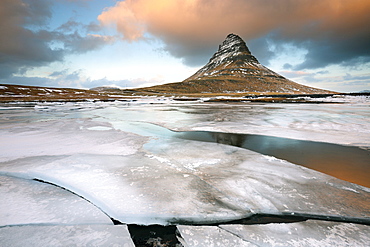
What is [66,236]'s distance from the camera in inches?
94.7

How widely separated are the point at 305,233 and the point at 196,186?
1.87m

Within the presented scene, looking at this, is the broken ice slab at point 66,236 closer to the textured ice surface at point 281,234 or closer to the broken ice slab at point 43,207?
the broken ice slab at point 43,207

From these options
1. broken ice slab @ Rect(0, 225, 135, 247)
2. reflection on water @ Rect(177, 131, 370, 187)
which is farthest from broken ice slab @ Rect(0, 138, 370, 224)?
reflection on water @ Rect(177, 131, 370, 187)

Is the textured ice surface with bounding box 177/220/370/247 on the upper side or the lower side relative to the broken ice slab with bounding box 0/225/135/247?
upper

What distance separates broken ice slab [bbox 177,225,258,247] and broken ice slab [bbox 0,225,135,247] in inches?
27.4

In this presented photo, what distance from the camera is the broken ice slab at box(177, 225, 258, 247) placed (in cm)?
230

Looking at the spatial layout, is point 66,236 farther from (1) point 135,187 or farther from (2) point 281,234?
(2) point 281,234

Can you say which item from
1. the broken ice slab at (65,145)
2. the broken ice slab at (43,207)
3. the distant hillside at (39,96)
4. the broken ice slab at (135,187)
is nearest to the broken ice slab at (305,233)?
the broken ice slab at (135,187)

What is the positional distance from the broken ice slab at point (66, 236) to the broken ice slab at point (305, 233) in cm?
91

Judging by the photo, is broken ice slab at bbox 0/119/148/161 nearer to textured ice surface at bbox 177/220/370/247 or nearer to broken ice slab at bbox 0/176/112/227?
broken ice slab at bbox 0/176/112/227

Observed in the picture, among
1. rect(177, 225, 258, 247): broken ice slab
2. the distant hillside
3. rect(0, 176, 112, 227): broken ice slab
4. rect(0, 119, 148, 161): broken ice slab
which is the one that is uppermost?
rect(177, 225, 258, 247): broken ice slab

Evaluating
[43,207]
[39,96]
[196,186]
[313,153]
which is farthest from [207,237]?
[39,96]

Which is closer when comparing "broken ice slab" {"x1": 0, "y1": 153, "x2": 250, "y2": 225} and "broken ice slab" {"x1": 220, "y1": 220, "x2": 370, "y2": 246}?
"broken ice slab" {"x1": 220, "y1": 220, "x2": 370, "y2": 246}

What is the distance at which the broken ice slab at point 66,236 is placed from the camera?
7.48 ft
